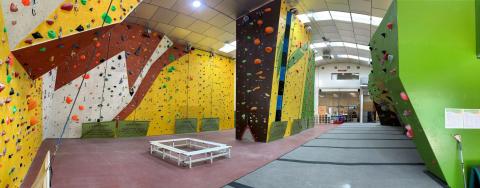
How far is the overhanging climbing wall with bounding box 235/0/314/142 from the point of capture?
7.35 m

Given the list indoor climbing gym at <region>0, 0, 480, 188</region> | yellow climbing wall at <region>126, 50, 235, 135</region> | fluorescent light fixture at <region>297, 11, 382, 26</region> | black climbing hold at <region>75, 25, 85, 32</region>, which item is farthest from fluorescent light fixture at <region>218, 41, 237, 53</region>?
black climbing hold at <region>75, 25, 85, 32</region>

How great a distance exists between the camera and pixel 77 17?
2.46 meters

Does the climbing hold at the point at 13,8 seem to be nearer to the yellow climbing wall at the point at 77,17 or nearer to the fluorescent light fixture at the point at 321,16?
the yellow climbing wall at the point at 77,17

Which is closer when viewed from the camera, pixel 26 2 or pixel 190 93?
pixel 26 2

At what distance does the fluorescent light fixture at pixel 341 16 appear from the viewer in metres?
8.40

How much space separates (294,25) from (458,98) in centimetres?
593

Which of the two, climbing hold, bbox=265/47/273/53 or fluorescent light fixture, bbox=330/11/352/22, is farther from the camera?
fluorescent light fixture, bbox=330/11/352/22

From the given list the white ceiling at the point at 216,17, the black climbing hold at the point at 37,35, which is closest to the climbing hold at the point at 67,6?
the black climbing hold at the point at 37,35

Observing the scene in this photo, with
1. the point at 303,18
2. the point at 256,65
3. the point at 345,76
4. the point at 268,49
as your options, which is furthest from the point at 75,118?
the point at 345,76

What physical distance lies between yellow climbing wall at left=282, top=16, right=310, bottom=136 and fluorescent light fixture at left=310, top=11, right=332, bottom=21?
555 millimetres

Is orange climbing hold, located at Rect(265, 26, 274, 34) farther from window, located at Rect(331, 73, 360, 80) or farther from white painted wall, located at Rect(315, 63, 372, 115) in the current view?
window, located at Rect(331, 73, 360, 80)

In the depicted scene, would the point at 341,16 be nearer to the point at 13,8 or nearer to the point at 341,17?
the point at 341,17

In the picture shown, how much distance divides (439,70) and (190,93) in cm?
892

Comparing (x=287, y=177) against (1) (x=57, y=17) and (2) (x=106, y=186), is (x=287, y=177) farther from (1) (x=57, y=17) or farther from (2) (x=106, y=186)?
(1) (x=57, y=17)
